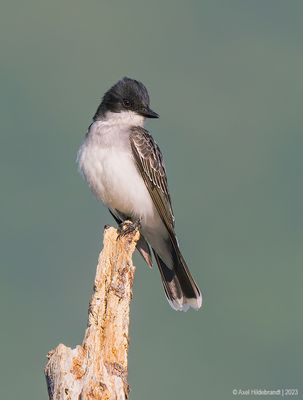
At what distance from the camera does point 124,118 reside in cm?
1895

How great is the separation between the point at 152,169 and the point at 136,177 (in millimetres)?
246

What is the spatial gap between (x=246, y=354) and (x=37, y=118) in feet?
271

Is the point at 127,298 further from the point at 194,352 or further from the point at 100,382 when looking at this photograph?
the point at 194,352

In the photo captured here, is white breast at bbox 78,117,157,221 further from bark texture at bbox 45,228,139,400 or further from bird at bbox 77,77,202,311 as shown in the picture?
bark texture at bbox 45,228,139,400

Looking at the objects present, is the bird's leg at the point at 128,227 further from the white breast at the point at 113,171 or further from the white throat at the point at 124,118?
the white throat at the point at 124,118

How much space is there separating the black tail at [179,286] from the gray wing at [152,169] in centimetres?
43

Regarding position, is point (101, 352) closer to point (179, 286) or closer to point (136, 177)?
point (179, 286)

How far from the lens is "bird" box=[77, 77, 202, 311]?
18.3m

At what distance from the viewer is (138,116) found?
1902 cm

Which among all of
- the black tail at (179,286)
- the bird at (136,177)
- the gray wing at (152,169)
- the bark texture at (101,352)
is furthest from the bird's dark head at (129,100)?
the bark texture at (101,352)

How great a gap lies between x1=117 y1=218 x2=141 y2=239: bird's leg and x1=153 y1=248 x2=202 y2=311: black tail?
0.55 metres

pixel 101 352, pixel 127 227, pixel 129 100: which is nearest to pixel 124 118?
pixel 129 100

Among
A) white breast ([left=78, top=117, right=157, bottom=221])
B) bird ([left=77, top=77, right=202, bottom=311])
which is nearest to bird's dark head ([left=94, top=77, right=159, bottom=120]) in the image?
bird ([left=77, top=77, right=202, bottom=311])

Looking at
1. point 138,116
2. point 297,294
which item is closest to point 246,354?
point 297,294
